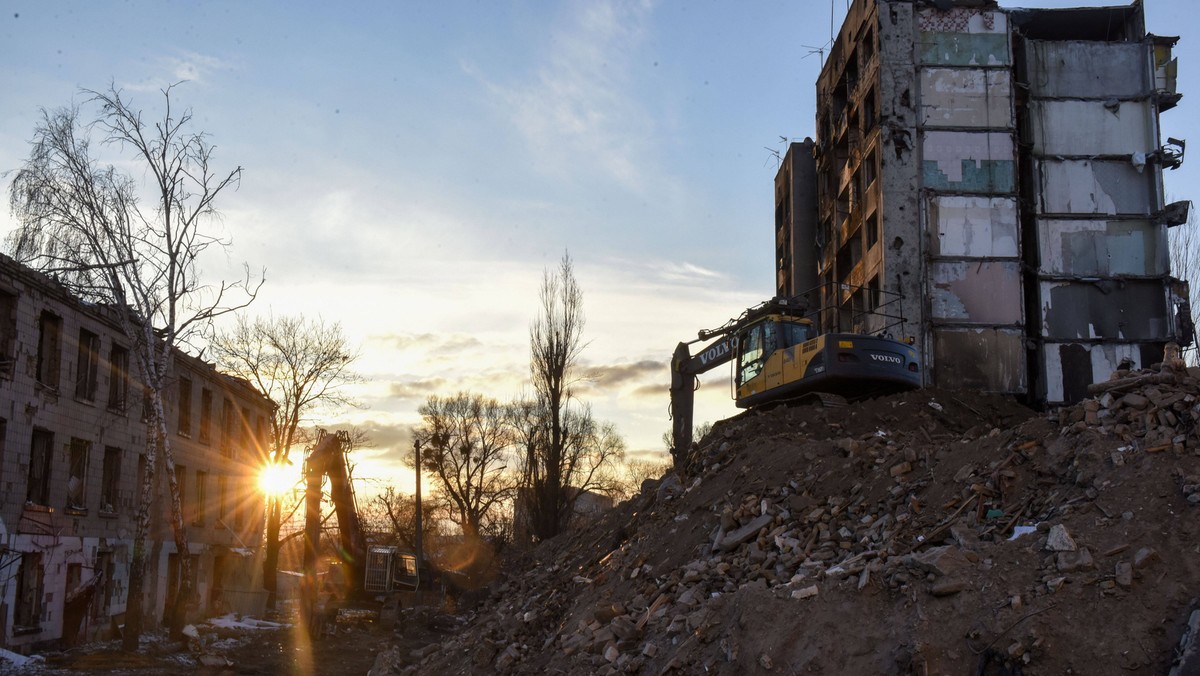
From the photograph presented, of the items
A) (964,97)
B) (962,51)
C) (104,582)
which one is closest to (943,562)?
(104,582)

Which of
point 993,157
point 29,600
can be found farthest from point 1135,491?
point 993,157

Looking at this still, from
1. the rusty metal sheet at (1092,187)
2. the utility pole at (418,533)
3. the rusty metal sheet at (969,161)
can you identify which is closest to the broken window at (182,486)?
the utility pole at (418,533)

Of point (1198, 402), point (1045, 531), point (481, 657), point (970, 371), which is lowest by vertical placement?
point (481, 657)

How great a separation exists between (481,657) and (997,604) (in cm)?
815

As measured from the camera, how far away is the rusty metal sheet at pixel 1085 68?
1412 inches

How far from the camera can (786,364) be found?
21.6 m

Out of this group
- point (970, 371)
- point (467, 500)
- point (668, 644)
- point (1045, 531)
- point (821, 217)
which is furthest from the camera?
point (467, 500)

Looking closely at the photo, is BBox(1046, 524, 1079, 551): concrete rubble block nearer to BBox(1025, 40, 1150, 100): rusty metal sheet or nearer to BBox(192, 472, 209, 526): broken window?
BBox(192, 472, 209, 526): broken window

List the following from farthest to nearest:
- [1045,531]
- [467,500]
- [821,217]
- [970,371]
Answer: [467,500] < [821,217] < [970,371] < [1045,531]

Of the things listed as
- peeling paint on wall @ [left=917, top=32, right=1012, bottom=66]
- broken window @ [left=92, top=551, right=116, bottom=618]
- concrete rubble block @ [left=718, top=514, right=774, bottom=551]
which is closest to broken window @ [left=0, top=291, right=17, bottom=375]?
broken window @ [left=92, top=551, right=116, bottom=618]

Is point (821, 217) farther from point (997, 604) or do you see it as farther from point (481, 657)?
point (997, 604)

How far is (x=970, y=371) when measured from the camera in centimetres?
3347

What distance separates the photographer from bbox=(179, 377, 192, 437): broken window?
31.0 meters

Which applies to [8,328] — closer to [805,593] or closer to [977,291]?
[805,593]
